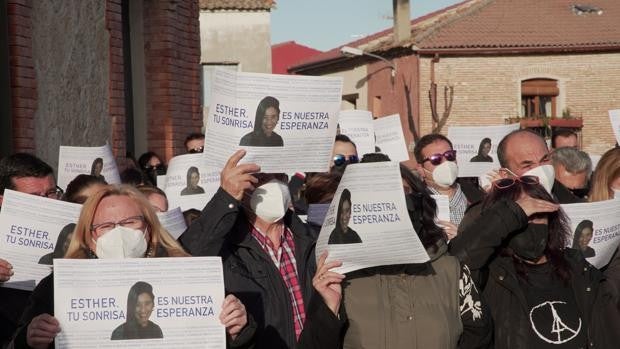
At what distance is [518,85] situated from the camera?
132 ft

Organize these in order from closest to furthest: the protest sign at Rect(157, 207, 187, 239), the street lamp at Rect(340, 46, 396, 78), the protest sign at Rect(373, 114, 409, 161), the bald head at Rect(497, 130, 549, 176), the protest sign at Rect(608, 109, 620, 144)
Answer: the bald head at Rect(497, 130, 549, 176) → the protest sign at Rect(157, 207, 187, 239) → the protest sign at Rect(608, 109, 620, 144) → the protest sign at Rect(373, 114, 409, 161) → the street lamp at Rect(340, 46, 396, 78)

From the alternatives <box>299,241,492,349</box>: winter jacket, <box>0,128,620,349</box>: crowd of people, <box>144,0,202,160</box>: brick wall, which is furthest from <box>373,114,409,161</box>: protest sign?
<box>299,241,492,349</box>: winter jacket

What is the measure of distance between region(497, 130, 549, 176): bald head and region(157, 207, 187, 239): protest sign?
1629 millimetres

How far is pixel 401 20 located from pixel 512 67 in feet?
13.4

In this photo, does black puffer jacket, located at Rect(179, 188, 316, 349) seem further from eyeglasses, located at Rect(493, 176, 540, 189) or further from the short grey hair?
the short grey hair

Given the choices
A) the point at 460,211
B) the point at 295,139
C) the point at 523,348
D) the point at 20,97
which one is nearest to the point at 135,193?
the point at 295,139

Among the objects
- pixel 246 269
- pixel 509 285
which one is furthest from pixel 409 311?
Answer: pixel 246 269

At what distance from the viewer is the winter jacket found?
13.9 feet

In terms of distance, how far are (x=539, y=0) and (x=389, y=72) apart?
582cm

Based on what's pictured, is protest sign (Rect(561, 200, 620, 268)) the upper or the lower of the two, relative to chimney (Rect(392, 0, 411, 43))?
lower

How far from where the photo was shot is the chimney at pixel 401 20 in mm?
40938

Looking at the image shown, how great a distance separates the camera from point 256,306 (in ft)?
15.2

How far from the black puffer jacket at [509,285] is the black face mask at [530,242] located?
7cm

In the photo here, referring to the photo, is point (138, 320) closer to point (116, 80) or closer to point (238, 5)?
point (116, 80)
